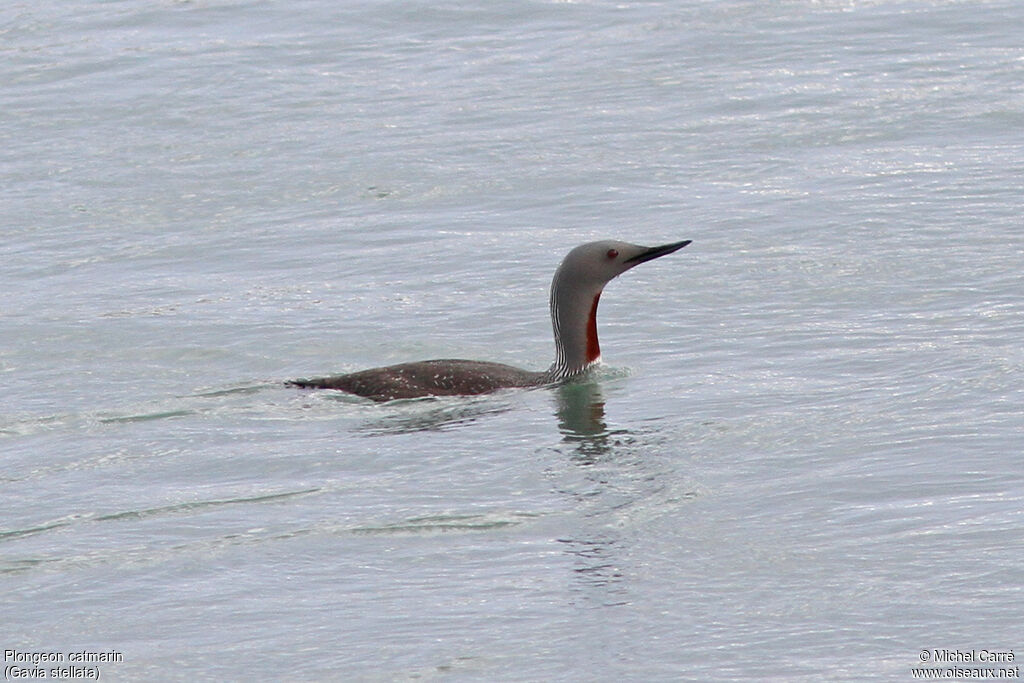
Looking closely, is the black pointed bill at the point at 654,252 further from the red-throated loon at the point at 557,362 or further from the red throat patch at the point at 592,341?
the red throat patch at the point at 592,341

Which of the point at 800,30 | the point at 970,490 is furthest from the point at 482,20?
the point at 970,490

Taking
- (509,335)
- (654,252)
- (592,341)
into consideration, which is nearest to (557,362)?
(592,341)

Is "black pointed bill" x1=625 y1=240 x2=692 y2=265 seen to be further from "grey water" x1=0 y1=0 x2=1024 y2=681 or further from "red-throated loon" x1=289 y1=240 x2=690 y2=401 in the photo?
"grey water" x1=0 y1=0 x2=1024 y2=681

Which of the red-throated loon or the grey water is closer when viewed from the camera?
the grey water

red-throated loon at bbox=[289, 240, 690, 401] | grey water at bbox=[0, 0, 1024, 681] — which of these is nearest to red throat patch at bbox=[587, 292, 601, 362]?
red-throated loon at bbox=[289, 240, 690, 401]

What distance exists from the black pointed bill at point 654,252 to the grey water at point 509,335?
0.57 metres

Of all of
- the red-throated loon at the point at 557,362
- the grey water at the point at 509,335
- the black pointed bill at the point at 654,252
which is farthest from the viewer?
the black pointed bill at the point at 654,252

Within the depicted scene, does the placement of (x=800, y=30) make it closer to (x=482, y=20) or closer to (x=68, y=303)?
(x=482, y=20)

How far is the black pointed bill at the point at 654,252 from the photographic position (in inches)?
432

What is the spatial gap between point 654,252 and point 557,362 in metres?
0.82

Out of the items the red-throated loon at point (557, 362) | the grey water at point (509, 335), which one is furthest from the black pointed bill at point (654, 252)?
the grey water at point (509, 335)

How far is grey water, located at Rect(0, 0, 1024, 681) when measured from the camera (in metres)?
7.39

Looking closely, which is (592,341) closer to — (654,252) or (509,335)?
(654,252)

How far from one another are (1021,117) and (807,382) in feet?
19.3
